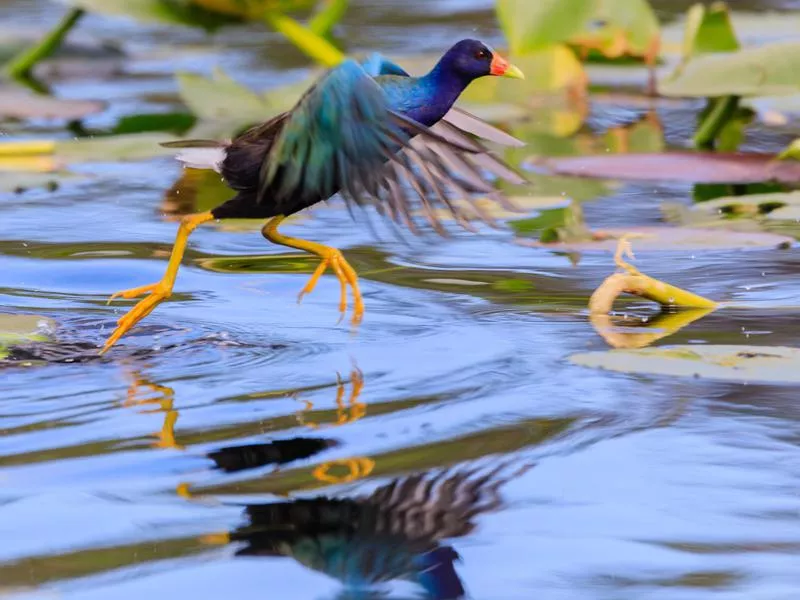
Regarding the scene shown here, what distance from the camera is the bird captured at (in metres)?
3.30

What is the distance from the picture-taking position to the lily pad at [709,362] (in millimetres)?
3076

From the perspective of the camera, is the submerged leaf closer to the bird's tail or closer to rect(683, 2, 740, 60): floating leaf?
rect(683, 2, 740, 60): floating leaf

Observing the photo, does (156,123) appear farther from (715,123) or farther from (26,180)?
(715,123)

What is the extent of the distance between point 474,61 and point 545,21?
107 inches

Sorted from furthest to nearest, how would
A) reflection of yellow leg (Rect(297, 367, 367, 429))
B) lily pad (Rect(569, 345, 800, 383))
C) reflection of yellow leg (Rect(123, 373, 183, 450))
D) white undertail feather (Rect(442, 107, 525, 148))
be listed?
1. white undertail feather (Rect(442, 107, 525, 148))
2. lily pad (Rect(569, 345, 800, 383))
3. reflection of yellow leg (Rect(297, 367, 367, 429))
4. reflection of yellow leg (Rect(123, 373, 183, 450))

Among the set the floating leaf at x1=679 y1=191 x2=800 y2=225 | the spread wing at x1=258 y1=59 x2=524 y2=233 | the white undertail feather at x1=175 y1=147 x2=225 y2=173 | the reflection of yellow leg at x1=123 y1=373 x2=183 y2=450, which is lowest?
the reflection of yellow leg at x1=123 y1=373 x2=183 y2=450

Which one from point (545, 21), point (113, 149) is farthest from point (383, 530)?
point (545, 21)

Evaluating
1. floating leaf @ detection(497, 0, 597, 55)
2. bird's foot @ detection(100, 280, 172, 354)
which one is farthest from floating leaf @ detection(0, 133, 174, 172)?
bird's foot @ detection(100, 280, 172, 354)

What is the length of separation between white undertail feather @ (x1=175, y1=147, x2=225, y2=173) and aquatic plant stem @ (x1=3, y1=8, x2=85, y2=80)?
339 cm

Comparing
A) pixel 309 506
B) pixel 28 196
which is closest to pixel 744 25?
pixel 28 196

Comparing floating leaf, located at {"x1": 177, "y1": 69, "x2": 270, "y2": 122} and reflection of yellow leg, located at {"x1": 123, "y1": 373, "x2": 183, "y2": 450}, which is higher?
floating leaf, located at {"x1": 177, "y1": 69, "x2": 270, "y2": 122}

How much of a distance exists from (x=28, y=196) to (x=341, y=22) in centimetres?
466

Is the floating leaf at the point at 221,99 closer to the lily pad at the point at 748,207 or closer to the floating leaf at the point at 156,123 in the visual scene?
the floating leaf at the point at 156,123

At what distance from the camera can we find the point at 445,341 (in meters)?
3.53
